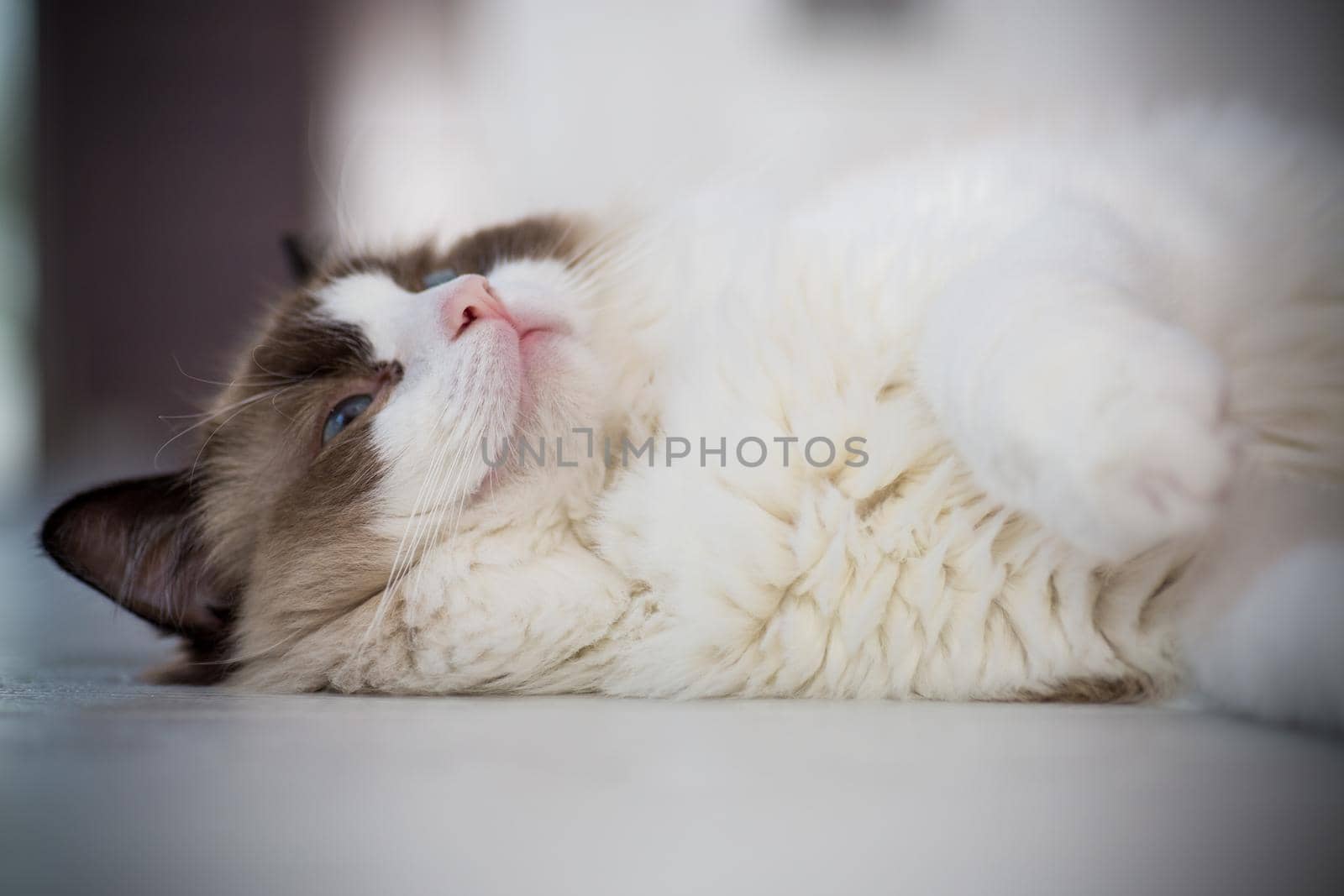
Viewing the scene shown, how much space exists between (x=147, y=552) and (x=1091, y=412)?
1.11m

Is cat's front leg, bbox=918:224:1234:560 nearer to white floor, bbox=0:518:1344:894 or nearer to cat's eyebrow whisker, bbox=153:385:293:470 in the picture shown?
white floor, bbox=0:518:1344:894

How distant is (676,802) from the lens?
2.02 ft

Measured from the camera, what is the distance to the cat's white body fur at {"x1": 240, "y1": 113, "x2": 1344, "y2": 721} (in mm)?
771

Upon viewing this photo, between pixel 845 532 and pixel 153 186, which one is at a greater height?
pixel 153 186

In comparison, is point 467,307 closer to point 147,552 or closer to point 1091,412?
point 147,552

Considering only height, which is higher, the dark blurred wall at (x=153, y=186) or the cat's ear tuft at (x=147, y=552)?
the dark blurred wall at (x=153, y=186)

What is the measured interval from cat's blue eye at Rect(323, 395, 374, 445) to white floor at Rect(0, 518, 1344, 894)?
41 centimetres

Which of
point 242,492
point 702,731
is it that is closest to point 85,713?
point 242,492

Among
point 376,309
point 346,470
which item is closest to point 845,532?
point 346,470

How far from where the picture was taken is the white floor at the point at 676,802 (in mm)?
512

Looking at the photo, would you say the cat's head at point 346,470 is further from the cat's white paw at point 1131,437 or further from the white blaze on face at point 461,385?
the cat's white paw at point 1131,437

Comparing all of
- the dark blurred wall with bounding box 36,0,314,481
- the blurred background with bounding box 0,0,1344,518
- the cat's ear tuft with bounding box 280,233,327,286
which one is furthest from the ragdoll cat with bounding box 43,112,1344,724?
the dark blurred wall with bounding box 36,0,314,481

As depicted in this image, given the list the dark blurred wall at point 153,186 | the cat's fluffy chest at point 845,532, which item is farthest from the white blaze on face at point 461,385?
the dark blurred wall at point 153,186

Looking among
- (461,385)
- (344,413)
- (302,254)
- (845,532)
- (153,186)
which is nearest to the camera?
(845,532)
